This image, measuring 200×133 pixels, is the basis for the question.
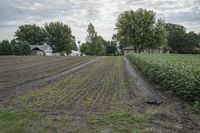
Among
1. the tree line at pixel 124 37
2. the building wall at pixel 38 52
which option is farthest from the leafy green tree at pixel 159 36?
the building wall at pixel 38 52

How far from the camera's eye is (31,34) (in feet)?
333

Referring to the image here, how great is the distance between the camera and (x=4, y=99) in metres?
8.74

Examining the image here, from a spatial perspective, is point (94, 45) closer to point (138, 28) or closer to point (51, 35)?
point (51, 35)

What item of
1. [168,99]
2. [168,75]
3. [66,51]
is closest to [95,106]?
[168,99]

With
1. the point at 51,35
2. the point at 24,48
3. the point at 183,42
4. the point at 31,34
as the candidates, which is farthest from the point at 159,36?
the point at 31,34

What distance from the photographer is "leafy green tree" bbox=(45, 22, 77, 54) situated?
94.0 meters

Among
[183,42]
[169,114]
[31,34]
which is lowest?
[169,114]

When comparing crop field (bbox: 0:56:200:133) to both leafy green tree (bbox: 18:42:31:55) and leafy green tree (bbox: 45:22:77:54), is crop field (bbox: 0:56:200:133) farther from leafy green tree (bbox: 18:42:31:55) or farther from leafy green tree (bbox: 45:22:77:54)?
leafy green tree (bbox: 45:22:77:54)

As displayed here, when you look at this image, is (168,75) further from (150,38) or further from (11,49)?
(11,49)

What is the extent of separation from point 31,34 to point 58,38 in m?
13.4

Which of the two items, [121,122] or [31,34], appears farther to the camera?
[31,34]

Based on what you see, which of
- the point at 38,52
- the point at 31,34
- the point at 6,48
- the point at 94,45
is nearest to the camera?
the point at 6,48

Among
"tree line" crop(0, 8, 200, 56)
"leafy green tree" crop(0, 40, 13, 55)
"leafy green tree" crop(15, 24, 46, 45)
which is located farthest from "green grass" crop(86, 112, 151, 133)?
"leafy green tree" crop(15, 24, 46, 45)

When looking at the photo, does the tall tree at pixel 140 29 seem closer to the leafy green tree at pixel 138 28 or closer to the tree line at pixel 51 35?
the leafy green tree at pixel 138 28
